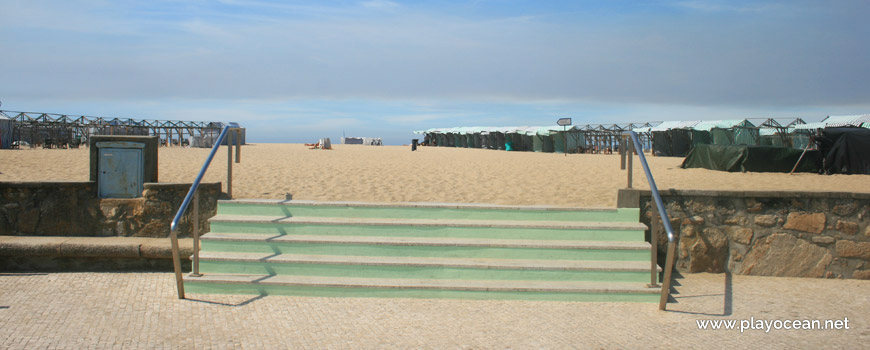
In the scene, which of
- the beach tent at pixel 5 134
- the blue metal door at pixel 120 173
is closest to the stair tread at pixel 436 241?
the blue metal door at pixel 120 173

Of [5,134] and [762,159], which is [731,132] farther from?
[5,134]

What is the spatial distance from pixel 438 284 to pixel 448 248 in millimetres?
517

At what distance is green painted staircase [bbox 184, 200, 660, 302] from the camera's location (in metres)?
5.00

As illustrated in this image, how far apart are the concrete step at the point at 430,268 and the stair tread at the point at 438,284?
2.9 inches

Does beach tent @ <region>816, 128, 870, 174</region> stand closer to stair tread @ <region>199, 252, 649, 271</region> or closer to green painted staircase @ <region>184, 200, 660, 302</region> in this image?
green painted staircase @ <region>184, 200, 660, 302</region>

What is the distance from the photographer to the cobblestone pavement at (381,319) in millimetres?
3963

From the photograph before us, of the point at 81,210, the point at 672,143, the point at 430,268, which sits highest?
the point at 672,143

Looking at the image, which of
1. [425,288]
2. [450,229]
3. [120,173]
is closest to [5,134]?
[120,173]

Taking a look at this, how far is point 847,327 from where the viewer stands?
447 cm

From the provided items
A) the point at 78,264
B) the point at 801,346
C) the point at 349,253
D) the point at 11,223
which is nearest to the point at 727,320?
the point at 801,346

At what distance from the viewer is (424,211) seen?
5945 mm

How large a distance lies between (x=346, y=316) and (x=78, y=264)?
10.5ft

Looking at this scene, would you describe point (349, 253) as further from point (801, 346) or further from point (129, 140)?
point (801, 346)

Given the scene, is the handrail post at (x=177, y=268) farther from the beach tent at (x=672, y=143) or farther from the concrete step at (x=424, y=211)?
the beach tent at (x=672, y=143)
